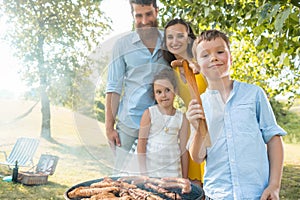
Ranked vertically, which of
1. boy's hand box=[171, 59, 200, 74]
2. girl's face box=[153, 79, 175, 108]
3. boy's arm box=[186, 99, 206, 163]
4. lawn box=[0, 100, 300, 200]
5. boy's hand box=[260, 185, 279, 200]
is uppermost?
boy's hand box=[171, 59, 200, 74]

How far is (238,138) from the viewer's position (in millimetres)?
1341

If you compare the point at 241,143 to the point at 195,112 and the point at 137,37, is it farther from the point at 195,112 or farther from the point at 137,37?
the point at 137,37

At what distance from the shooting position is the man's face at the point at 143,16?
1.46 metres

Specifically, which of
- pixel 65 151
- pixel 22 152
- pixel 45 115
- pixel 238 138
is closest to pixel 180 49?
pixel 238 138

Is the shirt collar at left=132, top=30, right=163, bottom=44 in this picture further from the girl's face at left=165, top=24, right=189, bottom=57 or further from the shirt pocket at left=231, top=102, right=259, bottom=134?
the shirt pocket at left=231, top=102, right=259, bottom=134

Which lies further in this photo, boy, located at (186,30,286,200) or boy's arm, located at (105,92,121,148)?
boy's arm, located at (105,92,121,148)

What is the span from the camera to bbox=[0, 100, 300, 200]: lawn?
1.48m

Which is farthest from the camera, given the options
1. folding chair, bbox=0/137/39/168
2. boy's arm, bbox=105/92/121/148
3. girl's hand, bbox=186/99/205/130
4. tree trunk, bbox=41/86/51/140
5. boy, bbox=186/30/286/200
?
tree trunk, bbox=41/86/51/140

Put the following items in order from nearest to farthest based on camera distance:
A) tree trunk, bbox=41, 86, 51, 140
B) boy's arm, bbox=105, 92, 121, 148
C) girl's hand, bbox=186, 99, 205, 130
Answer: girl's hand, bbox=186, 99, 205, 130, boy's arm, bbox=105, 92, 121, 148, tree trunk, bbox=41, 86, 51, 140

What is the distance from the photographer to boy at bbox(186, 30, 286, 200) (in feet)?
4.36

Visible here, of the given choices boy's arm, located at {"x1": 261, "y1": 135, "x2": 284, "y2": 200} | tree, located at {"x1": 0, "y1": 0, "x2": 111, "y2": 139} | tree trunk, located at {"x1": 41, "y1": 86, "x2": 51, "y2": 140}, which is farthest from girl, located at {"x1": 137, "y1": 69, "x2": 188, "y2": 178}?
tree trunk, located at {"x1": 41, "y1": 86, "x2": 51, "y2": 140}

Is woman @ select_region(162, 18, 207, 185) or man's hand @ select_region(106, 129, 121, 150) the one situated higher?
woman @ select_region(162, 18, 207, 185)

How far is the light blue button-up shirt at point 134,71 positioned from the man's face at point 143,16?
0.31 feet

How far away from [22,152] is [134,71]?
5.29 metres
